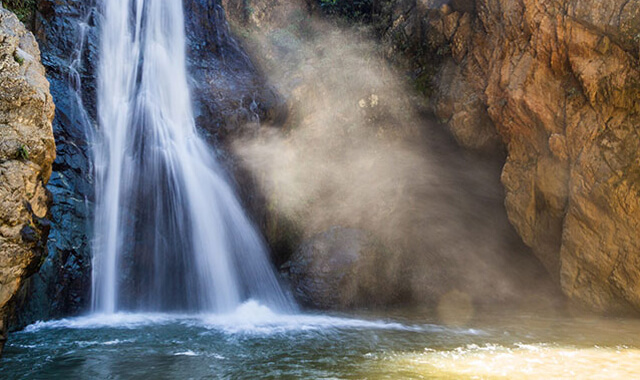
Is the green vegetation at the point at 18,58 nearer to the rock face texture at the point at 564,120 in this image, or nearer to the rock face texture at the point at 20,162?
the rock face texture at the point at 20,162

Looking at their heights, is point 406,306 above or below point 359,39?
below

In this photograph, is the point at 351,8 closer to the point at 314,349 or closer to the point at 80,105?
the point at 80,105

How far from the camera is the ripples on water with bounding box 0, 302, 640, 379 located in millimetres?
4953

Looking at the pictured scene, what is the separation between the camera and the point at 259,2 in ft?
51.2

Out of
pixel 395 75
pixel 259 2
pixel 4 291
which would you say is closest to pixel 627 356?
pixel 4 291

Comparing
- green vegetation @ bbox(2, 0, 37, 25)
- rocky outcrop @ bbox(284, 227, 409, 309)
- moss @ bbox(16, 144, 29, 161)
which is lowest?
rocky outcrop @ bbox(284, 227, 409, 309)

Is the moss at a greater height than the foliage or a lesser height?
lesser

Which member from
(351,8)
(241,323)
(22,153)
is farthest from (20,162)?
(351,8)

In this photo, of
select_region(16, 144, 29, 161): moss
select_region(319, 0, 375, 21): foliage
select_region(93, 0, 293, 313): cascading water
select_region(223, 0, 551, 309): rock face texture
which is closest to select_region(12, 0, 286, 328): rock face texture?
select_region(93, 0, 293, 313): cascading water

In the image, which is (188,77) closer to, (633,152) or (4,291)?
(4,291)

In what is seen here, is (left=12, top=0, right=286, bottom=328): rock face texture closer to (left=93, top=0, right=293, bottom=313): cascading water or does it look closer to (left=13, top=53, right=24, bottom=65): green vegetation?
(left=93, top=0, right=293, bottom=313): cascading water

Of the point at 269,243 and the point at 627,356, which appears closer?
the point at 627,356

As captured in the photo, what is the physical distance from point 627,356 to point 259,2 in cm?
1484

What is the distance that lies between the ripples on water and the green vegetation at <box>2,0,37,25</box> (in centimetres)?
654
